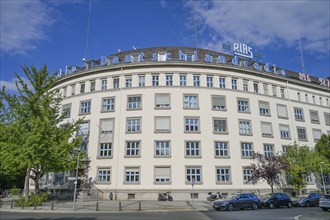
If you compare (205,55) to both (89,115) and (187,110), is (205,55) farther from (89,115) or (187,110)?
(89,115)

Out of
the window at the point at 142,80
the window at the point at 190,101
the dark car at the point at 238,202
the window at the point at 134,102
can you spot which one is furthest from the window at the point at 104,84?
the dark car at the point at 238,202

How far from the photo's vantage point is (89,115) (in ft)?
128

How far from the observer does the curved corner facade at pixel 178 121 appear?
34812 millimetres

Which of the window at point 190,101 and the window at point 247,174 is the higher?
the window at point 190,101

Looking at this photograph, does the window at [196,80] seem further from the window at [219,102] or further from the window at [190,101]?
the window at [219,102]

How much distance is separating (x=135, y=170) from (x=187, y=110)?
33.2 ft

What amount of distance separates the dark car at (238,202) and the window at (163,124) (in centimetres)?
1418

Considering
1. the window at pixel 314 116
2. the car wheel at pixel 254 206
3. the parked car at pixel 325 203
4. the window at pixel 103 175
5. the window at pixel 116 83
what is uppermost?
the window at pixel 116 83

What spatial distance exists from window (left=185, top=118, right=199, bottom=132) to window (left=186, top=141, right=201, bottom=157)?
5.51 feet

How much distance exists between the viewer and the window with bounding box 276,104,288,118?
42141 mm

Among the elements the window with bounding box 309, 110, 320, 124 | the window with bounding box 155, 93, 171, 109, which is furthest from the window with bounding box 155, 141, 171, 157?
the window with bounding box 309, 110, 320, 124

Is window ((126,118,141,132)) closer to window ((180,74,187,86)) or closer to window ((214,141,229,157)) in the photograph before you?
window ((180,74,187,86))

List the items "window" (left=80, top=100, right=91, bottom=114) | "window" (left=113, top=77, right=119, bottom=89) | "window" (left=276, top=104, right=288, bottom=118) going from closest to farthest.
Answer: "window" (left=113, top=77, right=119, bottom=89) → "window" (left=80, top=100, right=91, bottom=114) → "window" (left=276, top=104, right=288, bottom=118)

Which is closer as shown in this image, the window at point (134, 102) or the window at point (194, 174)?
the window at point (194, 174)
